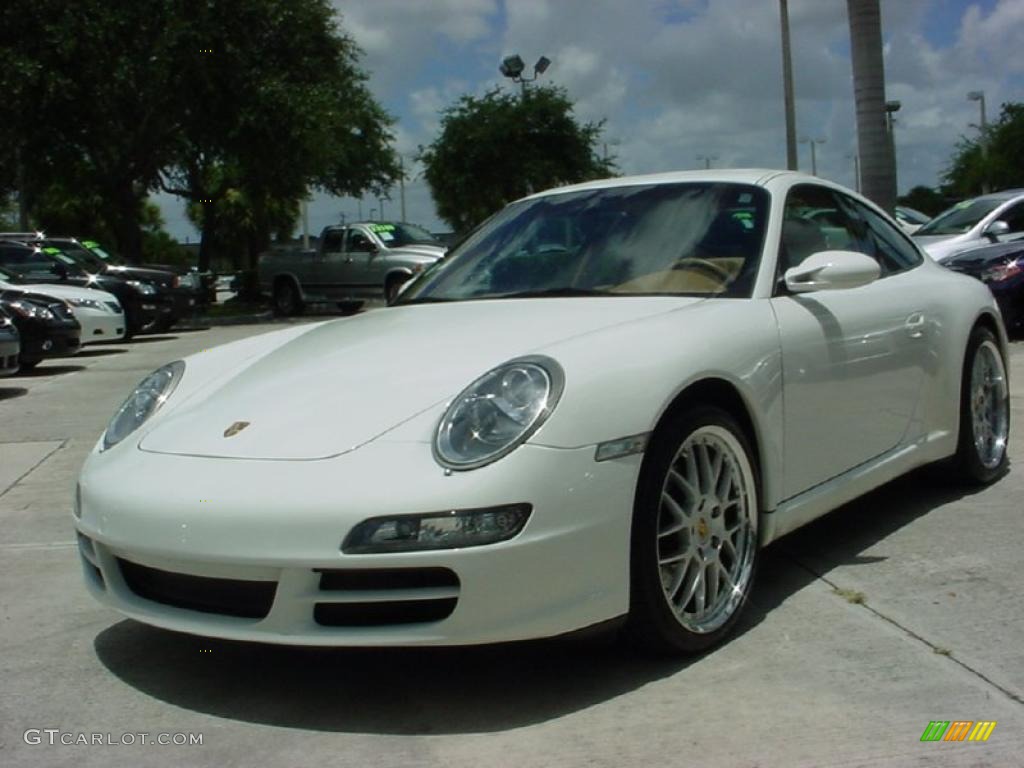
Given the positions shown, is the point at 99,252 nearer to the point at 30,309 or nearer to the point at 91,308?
the point at 91,308

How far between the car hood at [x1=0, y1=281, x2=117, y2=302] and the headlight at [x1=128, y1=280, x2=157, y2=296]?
1774 mm

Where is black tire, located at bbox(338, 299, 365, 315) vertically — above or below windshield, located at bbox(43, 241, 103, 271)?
below

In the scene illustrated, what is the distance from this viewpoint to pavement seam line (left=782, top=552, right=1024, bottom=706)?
305 centimetres

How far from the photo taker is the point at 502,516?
2.86 m

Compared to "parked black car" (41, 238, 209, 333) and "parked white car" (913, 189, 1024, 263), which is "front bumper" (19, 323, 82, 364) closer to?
"parked black car" (41, 238, 209, 333)

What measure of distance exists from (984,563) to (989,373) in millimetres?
1488

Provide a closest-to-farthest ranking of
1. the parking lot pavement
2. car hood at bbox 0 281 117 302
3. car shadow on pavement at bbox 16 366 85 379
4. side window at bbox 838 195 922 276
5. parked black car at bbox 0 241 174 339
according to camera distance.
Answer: the parking lot pavement, side window at bbox 838 195 922 276, car shadow on pavement at bbox 16 366 85 379, car hood at bbox 0 281 117 302, parked black car at bbox 0 241 174 339

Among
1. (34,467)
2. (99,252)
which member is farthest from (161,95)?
(34,467)

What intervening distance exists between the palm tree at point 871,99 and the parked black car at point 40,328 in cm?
921

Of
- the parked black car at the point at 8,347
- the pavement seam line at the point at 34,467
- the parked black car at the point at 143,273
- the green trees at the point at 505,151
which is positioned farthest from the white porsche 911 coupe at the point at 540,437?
the green trees at the point at 505,151

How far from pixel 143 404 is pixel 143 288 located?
49.6 ft

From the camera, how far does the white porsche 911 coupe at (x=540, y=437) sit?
2898mm

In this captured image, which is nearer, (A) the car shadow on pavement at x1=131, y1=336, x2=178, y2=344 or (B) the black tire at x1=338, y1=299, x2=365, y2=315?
(A) the car shadow on pavement at x1=131, y1=336, x2=178, y2=344

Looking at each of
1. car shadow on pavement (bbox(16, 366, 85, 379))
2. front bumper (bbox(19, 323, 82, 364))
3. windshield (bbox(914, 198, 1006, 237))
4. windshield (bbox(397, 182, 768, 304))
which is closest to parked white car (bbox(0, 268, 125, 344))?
car shadow on pavement (bbox(16, 366, 85, 379))
